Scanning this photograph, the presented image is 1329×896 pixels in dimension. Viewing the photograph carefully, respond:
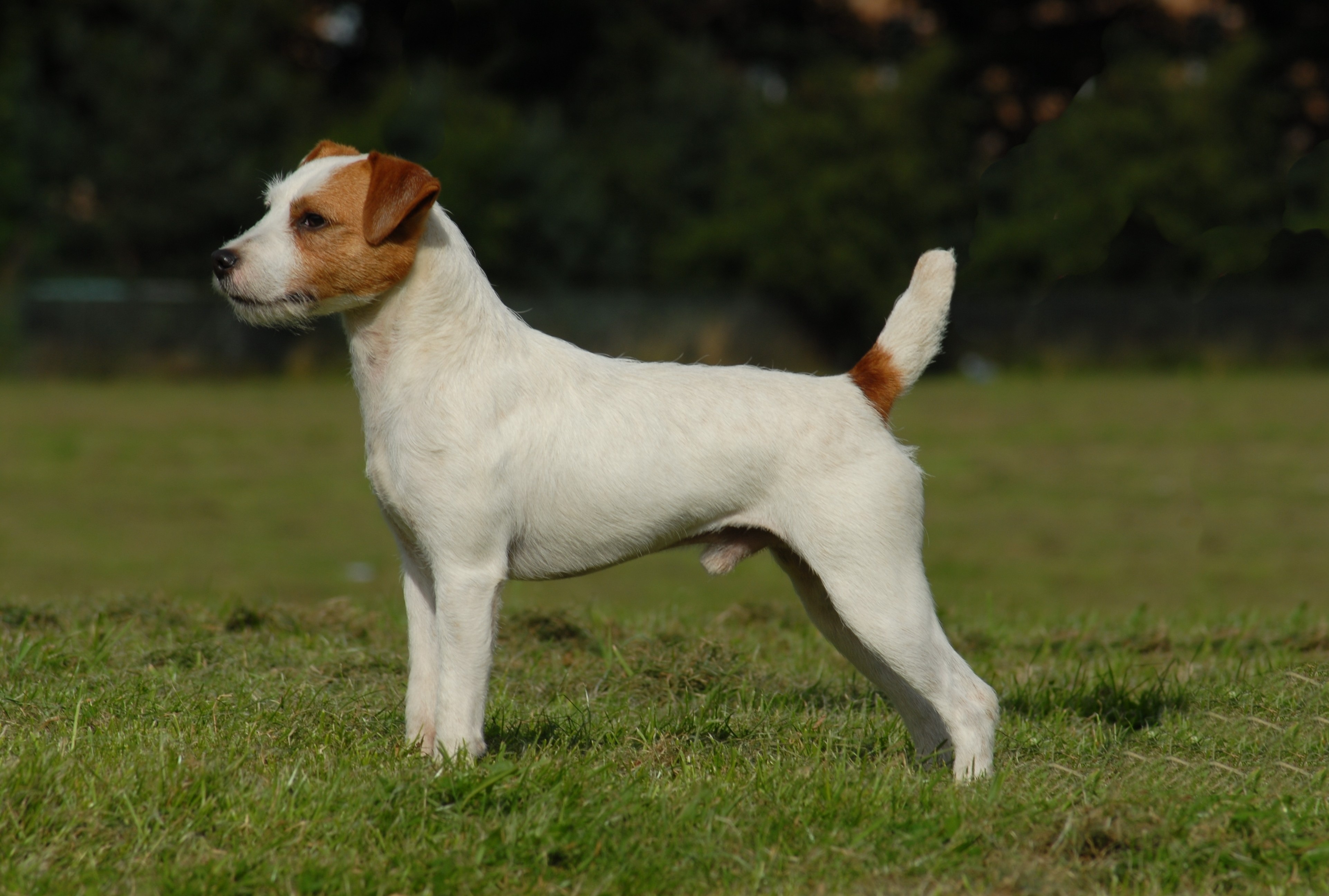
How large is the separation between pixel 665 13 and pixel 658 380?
3611cm

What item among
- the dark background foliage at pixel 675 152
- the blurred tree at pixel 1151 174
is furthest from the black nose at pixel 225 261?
the dark background foliage at pixel 675 152

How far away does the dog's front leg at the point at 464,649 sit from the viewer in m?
4.24

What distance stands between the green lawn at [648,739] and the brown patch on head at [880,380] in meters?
1.19

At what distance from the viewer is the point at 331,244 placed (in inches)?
171

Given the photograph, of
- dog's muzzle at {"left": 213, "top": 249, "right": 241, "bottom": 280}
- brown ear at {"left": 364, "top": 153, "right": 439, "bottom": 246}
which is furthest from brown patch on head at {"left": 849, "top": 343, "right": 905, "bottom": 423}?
dog's muzzle at {"left": 213, "top": 249, "right": 241, "bottom": 280}

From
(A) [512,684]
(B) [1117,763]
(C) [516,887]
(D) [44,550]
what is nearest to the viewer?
(C) [516,887]

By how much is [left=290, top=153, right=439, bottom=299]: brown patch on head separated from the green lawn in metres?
1.49

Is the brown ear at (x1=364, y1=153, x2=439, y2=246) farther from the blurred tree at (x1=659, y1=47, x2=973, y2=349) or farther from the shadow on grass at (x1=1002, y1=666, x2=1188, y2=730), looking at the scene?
the blurred tree at (x1=659, y1=47, x2=973, y2=349)

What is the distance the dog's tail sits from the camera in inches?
185

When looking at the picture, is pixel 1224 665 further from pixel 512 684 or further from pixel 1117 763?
pixel 512 684

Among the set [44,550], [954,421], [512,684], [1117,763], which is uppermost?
[1117,763]

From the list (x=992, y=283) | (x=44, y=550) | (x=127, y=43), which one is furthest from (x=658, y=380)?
(x=127, y=43)

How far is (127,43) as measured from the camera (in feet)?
89.5

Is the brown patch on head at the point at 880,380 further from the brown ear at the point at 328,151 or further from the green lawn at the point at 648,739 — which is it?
the brown ear at the point at 328,151
